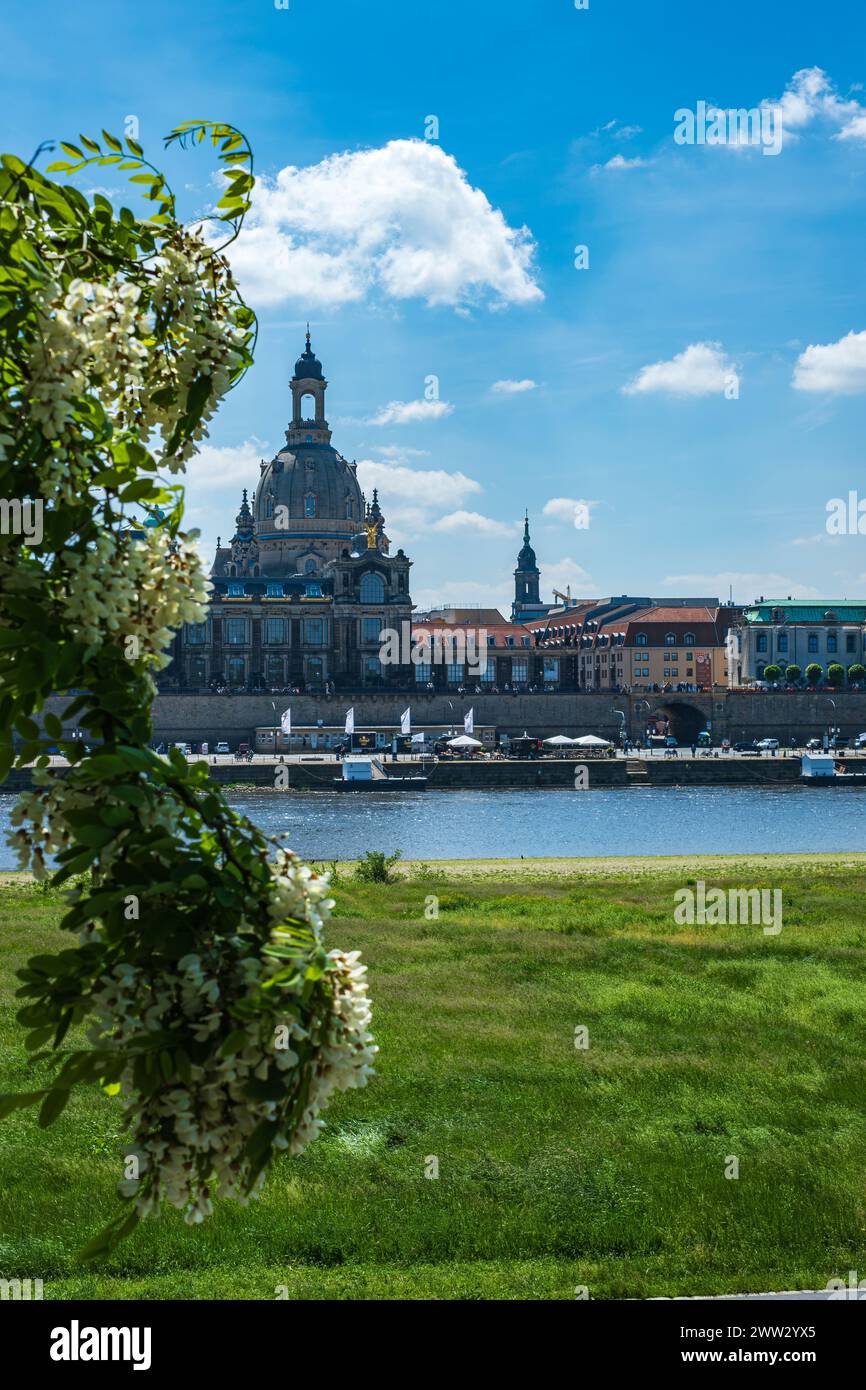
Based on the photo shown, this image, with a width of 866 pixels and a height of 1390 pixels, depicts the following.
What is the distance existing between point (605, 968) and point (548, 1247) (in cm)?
966

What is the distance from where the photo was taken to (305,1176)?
10.4m

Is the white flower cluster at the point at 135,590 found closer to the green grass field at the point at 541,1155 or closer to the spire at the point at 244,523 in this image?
the green grass field at the point at 541,1155

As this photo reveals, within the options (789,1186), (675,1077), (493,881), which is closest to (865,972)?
(675,1077)

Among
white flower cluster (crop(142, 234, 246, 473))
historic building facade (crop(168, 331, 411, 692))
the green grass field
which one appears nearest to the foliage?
the green grass field

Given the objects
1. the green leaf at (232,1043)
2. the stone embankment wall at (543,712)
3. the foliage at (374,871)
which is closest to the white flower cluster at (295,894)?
the green leaf at (232,1043)

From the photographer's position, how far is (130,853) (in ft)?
8.24

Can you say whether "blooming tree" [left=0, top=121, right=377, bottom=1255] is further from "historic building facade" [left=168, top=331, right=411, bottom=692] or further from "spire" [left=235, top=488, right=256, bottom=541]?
"spire" [left=235, top=488, right=256, bottom=541]

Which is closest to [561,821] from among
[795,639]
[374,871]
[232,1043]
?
[374,871]

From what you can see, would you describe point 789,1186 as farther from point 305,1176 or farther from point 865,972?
point 865,972

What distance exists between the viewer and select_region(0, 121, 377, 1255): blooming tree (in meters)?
2.48

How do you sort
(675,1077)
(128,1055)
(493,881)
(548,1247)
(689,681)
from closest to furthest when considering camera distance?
(128,1055), (548,1247), (675,1077), (493,881), (689,681)

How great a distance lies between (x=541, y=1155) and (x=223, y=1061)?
350 inches

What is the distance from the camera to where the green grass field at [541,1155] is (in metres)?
8.54

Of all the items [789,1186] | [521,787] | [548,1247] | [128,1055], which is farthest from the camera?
[521,787]
